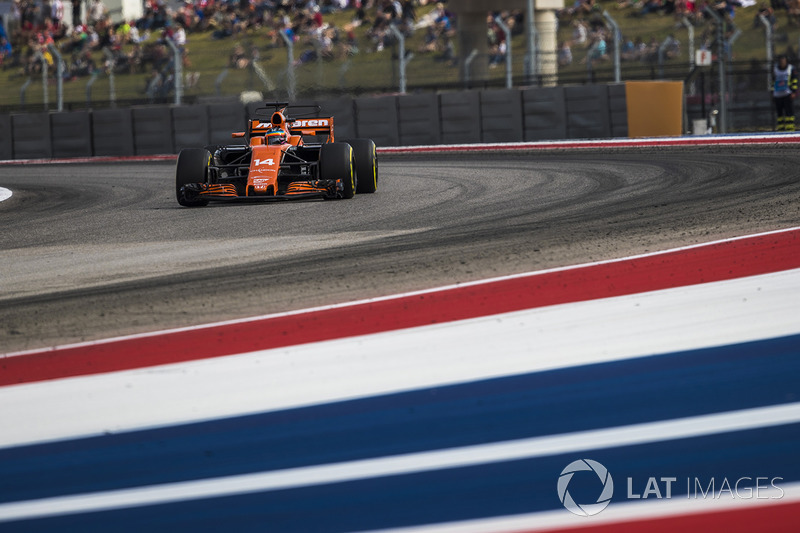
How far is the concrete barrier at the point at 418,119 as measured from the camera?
18.2 meters

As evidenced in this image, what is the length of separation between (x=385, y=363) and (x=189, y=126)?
17061mm

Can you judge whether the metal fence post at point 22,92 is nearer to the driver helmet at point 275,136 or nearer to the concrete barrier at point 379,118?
the concrete barrier at point 379,118

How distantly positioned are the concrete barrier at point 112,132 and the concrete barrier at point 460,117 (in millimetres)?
6213

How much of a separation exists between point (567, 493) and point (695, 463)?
314 millimetres

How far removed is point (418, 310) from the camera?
3773 mm

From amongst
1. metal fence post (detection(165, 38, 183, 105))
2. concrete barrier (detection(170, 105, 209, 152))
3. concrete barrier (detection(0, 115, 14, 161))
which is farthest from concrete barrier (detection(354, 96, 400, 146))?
concrete barrier (detection(0, 115, 14, 161))

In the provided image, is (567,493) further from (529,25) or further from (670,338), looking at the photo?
(529,25)

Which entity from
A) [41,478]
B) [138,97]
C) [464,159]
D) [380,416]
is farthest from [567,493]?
[138,97]

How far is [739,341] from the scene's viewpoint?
3.09m

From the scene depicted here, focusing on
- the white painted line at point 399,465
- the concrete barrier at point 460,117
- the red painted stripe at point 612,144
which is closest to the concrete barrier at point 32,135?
the red painted stripe at point 612,144

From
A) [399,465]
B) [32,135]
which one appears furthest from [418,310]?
[32,135]

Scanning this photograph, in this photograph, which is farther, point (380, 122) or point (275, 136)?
point (380, 122)

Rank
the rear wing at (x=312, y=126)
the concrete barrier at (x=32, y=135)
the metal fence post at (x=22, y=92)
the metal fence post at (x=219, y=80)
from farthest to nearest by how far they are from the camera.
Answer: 1. the metal fence post at (x=22, y=92)
2. the concrete barrier at (x=32, y=135)
3. the metal fence post at (x=219, y=80)
4. the rear wing at (x=312, y=126)

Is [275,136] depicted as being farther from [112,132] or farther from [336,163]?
[112,132]
